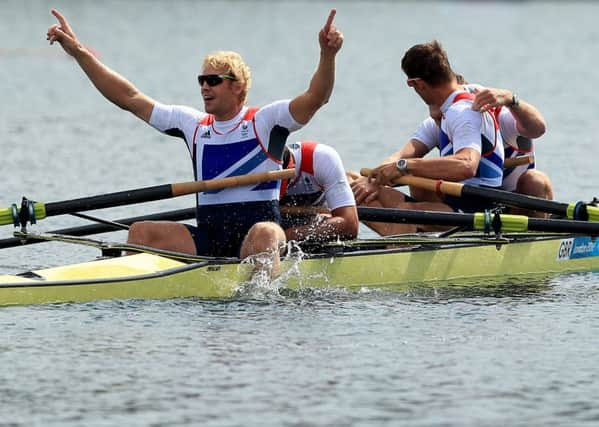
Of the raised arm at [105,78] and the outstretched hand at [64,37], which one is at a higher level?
the outstretched hand at [64,37]

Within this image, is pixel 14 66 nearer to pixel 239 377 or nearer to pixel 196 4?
pixel 239 377

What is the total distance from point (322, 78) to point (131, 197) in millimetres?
1690

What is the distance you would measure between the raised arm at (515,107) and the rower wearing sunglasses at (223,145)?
6.51ft

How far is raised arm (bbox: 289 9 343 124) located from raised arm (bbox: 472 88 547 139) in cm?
199

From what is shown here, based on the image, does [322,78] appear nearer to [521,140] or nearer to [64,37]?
[64,37]

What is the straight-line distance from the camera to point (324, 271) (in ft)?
36.2

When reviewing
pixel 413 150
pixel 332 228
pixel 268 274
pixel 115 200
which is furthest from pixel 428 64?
pixel 115 200

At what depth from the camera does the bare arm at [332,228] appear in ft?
36.3

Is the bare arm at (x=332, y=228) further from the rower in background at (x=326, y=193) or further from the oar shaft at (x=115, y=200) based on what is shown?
the oar shaft at (x=115, y=200)

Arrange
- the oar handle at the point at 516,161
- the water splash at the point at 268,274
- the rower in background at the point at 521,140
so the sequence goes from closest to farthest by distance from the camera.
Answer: the water splash at the point at 268,274
the rower in background at the point at 521,140
the oar handle at the point at 516,161

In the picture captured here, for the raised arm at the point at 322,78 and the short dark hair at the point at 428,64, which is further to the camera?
the short dark hair at the point at 428,64

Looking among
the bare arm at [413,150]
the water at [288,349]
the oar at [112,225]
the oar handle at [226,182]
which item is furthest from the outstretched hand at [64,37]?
the bare arm at [413,150]

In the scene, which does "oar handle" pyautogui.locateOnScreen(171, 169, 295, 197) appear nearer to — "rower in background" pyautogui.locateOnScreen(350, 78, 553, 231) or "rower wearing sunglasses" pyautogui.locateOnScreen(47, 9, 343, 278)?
"rower wearing sunglasses" pyautogui.locateOnScreen(47, 9, 343, 278)

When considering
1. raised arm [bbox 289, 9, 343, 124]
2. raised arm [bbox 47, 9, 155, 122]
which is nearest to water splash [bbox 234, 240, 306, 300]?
raised arm [bbox 289, 9, 343, 124]
